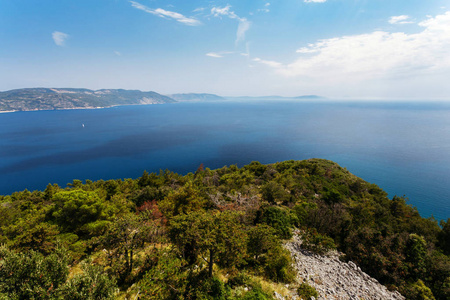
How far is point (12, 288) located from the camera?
10.4 m

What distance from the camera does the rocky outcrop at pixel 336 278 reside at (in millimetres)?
15055

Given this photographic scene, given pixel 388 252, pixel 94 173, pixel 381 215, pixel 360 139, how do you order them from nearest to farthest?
pixel 388 252 → pixel 381 215 → pixel 94 173 → pixel 360 139

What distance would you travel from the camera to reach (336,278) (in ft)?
54.7

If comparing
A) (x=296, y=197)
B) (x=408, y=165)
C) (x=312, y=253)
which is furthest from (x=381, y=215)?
(x=408, y=165)

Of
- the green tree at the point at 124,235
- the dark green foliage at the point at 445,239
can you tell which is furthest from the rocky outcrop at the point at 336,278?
the dark green foliage at the point at 445,239

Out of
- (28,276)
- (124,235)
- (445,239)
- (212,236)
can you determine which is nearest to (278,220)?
(212,236)

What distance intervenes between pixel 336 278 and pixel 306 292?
13.7ft

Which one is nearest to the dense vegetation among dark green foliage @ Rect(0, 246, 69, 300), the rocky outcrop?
dark green foliage @ Rect(0, 246, 69, 300)

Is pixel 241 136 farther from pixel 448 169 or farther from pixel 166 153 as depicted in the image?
pixel 448 169

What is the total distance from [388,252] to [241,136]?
118m

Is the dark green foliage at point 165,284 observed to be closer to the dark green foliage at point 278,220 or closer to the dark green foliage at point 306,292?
the dark green foliage at point 306,292

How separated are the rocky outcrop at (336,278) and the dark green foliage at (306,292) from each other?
54cm

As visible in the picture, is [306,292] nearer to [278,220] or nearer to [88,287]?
[278,220]

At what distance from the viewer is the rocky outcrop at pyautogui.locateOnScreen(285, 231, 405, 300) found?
1505 centimetres
